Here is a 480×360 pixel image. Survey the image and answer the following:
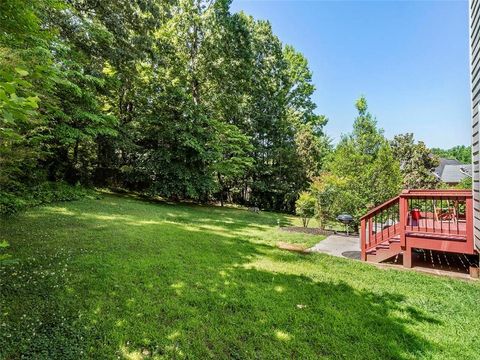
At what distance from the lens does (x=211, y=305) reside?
3.34 m

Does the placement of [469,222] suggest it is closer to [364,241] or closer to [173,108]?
[364,241]

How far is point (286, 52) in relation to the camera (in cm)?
2391

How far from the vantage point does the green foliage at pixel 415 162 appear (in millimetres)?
17734

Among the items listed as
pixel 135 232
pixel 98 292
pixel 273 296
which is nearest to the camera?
pixel 98 292

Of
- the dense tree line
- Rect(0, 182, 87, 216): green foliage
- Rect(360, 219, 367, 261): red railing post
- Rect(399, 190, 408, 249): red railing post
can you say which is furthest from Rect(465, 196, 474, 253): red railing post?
Rect(0, 182, 87, 216): green foliage

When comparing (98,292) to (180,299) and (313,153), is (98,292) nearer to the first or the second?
(180,299)

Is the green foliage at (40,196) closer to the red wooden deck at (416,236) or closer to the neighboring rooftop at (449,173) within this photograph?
the red wooden deck at (416,236)

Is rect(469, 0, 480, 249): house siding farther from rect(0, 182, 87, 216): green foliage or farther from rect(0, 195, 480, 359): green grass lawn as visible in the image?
rect(0, 182, 87, 216): green foliage

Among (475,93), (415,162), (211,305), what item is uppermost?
(415,162)

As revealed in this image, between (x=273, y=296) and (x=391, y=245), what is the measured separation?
3.27 metres

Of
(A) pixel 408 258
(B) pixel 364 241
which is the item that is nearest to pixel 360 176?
(B) pixel 364 241

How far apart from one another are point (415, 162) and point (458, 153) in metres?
63.1

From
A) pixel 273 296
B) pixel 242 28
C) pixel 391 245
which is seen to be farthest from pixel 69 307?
pixel 242 28

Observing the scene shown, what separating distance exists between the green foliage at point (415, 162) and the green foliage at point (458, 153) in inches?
1245
